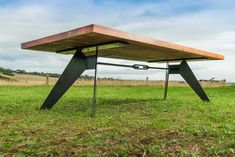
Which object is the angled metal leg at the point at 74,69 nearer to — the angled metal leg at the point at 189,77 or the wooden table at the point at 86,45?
the wooden table at the point at 86,45

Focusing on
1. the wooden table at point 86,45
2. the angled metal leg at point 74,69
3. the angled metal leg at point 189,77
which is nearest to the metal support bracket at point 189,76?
the angled metal leg at point 189,77

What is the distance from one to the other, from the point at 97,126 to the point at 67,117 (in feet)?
2.51

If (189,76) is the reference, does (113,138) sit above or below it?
below

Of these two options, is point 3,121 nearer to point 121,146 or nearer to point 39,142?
point 39,142

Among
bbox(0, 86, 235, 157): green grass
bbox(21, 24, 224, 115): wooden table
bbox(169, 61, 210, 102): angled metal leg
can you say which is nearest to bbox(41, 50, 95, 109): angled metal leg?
bbox(21, 24, 224, 115): wooden table

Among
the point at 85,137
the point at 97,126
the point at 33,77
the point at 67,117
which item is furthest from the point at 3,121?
the point at 33,77

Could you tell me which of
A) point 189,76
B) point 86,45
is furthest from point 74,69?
point 189,76

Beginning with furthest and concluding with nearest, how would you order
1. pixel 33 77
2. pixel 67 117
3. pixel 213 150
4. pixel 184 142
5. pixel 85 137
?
pixel 33 77, pixel 67 117, pixel 85 137, pixel 184 142, pixel 213 150

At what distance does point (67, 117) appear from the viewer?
11.8 ft

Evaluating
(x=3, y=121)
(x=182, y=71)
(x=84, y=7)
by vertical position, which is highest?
(x=84, y=7)

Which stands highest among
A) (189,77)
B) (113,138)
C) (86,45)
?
(86,45)

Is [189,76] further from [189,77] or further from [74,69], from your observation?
[74,69]

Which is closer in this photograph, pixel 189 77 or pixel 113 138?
pixel 113 138

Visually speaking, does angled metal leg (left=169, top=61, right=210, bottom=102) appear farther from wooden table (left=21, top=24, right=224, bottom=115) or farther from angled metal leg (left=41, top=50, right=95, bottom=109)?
angled metal leg (left=41, top=50, right=95, bottom=109)
